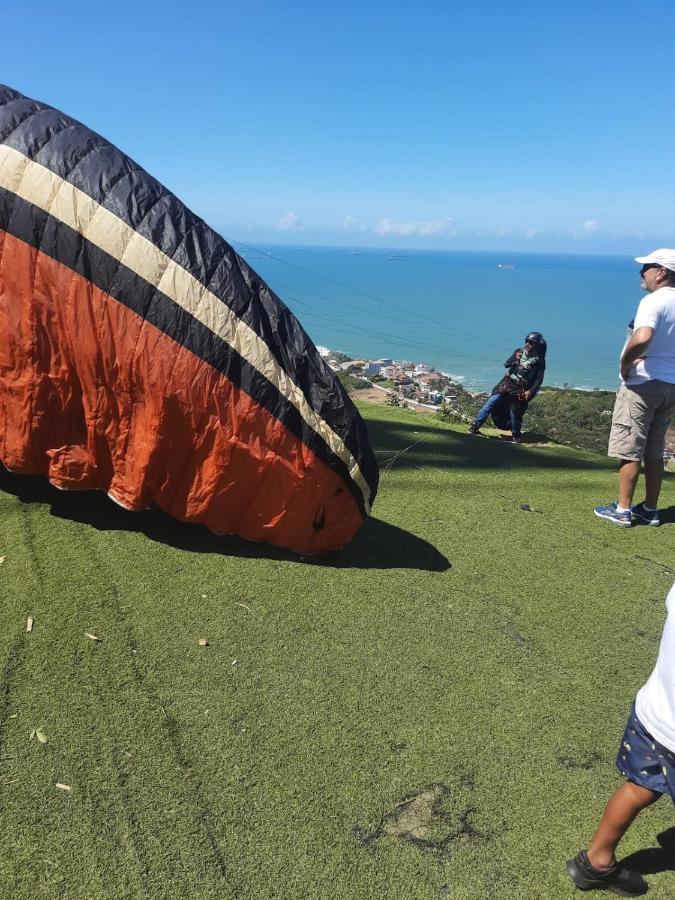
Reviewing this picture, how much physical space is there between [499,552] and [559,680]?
1.41 m

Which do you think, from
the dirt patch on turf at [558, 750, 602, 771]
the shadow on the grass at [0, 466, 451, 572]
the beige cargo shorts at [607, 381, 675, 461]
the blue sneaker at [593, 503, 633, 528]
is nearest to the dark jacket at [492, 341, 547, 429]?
the blue sneaker at [593, 503, 633, 528]

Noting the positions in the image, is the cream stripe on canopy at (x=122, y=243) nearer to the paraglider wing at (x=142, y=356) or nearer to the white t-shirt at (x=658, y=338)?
the paraglider wing at (x=142, y=356)

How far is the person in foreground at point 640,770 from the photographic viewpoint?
73.8 inches

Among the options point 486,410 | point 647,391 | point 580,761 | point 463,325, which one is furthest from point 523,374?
point 463,325

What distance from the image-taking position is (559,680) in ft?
10.6

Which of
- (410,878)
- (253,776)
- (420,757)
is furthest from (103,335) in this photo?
(410,878)

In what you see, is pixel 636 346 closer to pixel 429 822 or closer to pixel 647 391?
pixel 647 391

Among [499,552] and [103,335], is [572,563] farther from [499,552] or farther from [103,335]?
[103,335]

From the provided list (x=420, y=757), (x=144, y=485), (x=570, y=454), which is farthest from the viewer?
(x=570, y=454)

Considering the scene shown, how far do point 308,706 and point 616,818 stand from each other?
135 cm

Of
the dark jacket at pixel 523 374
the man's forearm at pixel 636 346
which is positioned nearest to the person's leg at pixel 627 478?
the man's forearm at pixel 636 346

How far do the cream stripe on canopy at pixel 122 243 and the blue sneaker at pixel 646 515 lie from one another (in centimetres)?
365

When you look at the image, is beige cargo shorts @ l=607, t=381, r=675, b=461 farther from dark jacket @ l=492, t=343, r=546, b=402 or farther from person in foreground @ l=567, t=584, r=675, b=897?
dark jacket @ l=492, t=343, r=546, b=402

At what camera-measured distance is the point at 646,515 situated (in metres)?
Answer: 5.29
